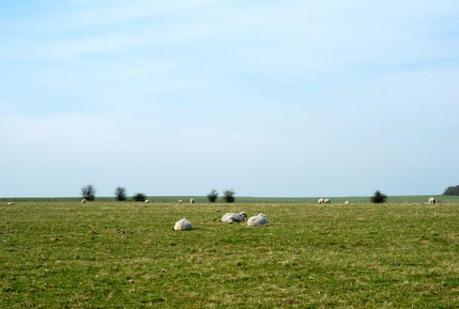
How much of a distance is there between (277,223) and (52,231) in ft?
43.1

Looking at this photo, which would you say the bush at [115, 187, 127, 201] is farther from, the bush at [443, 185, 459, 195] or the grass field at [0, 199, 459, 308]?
the bush at [443, 185, 459, 195]

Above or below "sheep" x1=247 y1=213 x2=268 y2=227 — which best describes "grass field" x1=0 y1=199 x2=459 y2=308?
below

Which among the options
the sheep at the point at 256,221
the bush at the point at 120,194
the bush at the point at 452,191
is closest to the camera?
the sheep at the point at 256,221

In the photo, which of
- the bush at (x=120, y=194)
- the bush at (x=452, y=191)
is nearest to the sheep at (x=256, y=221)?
the bush at (x=120, y=194)

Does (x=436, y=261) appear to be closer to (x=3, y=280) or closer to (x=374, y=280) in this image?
(x=374, y=280)

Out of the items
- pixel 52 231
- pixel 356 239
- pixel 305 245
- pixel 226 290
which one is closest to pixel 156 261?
pixel 226 290

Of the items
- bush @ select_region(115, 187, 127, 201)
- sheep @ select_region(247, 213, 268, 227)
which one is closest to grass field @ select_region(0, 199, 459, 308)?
sheep @ select_region(247, 213, 268, 227)

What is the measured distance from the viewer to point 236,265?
20.6 meters

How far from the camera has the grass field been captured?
16047mm

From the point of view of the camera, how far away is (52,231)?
31656 millimetres

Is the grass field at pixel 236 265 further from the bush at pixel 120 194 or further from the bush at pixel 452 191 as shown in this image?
the bush at pixel 452 191

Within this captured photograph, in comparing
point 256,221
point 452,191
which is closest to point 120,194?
point 256,221

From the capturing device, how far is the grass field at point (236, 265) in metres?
16.0

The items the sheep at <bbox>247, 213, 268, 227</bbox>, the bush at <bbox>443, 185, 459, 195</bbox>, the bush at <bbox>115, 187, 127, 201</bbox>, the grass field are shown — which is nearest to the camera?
the grass field
